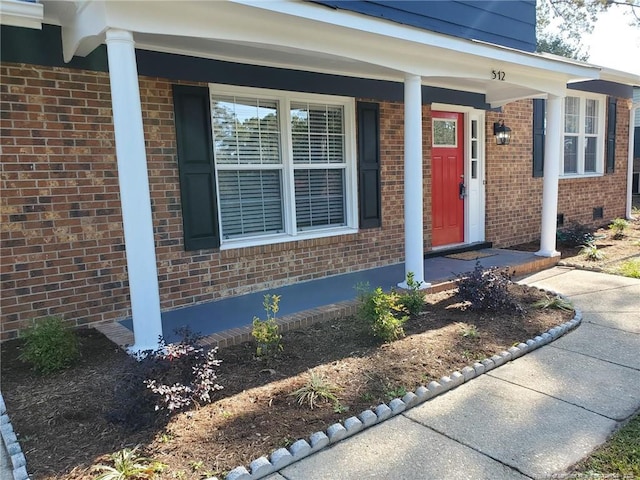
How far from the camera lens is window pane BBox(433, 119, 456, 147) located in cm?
714

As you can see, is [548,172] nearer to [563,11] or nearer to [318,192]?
[318,192]

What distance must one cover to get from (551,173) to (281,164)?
4063 mm

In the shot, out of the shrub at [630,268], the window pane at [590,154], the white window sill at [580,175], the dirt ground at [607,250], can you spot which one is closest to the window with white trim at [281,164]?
the dirt ground at [607,250]

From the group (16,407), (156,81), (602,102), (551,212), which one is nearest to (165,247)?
(156,81)

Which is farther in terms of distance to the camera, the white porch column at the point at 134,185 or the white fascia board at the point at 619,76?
the white fascia board at the point at 619,76

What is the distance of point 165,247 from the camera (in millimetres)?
4688

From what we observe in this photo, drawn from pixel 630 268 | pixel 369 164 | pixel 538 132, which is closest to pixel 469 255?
pixel 630 268

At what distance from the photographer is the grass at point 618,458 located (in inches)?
90.3

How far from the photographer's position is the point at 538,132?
8.39m

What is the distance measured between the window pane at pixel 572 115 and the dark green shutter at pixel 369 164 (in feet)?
17.0

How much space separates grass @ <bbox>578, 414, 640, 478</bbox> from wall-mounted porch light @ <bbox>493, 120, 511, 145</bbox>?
5.84 metres

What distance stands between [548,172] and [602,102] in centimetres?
444

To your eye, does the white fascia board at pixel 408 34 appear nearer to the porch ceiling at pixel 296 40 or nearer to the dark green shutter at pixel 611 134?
the porch ceiling at pixel 296 40

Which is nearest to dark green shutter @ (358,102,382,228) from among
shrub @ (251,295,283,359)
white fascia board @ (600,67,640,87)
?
shrub @ (251,295,283,359)
